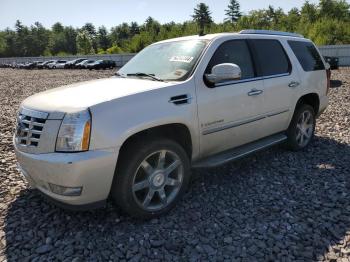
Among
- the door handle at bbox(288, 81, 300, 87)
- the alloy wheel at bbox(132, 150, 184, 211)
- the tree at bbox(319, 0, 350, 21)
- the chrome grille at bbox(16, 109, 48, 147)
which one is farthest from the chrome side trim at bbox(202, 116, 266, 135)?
the tree at bbox(319, 0, 350, 21)

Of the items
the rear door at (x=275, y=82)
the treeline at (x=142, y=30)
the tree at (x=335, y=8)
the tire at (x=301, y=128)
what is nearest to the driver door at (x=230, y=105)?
the rear door at (x=275, y=82)

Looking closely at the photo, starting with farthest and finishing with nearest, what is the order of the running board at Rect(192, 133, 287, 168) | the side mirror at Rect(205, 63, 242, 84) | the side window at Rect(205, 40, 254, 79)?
the side window at Rect(205, 40, 254, 79) → the running board at Rect(192, 133, 287, 168) → the side mirror at Rect(205, 63, 242, 84)

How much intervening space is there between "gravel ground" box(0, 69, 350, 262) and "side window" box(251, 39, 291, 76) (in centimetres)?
143

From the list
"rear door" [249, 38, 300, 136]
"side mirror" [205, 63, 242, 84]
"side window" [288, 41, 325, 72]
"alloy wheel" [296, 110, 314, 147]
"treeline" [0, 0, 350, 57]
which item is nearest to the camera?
"side mirror" [205, 63, 242, 84]

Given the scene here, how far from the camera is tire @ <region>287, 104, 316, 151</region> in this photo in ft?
17.6

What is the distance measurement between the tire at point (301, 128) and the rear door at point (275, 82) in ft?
0.83

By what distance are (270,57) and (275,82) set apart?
0.39 meters

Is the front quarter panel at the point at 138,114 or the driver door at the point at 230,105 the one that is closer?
the front quarter panel at the point at 138,114

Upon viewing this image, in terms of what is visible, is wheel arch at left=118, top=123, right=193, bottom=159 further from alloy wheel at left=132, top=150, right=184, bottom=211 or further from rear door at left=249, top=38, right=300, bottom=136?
rear door at left=249, top=38, right=300, bottom=136

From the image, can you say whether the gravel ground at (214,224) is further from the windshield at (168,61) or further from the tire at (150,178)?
the windshield at (168,61)

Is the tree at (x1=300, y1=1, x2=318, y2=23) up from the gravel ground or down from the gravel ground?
up

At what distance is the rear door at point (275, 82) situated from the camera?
15.0 ft

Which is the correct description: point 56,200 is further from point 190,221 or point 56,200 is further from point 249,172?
point 249,172

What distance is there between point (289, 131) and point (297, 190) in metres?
1.44
